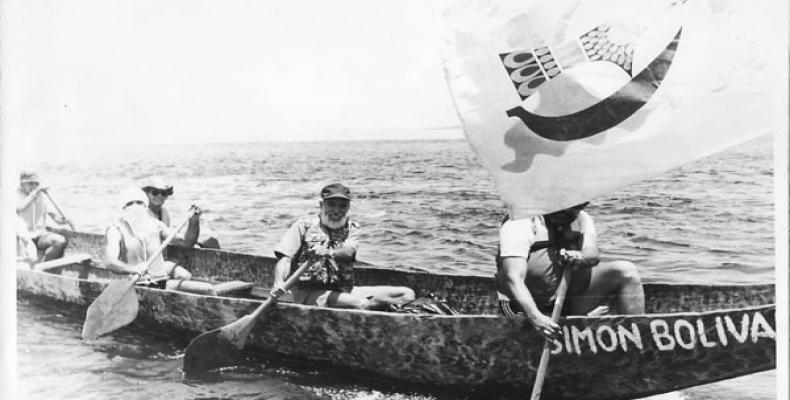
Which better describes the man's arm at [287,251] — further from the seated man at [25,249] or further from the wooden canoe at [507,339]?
the seated man at [25,249]

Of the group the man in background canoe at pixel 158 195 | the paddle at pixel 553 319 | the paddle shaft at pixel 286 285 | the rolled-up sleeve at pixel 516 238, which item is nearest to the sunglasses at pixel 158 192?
the man in background canoe at pixel 158 195

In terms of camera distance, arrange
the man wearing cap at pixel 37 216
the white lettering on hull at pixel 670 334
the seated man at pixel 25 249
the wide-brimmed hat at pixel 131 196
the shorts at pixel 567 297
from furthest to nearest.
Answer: the seated man at pixel 25 249, the man wearing cap at pixel 37 216, the wide-brimmed hat at pixel 131 196, the shorts at pixel 567 297, the white lettering on hull at pixel 670 334

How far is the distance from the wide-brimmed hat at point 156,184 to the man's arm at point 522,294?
121 inches

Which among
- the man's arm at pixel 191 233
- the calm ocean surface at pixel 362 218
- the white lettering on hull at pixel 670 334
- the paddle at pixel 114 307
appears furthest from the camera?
the man's arm at pixel 191 233

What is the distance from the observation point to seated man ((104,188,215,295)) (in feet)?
20.1

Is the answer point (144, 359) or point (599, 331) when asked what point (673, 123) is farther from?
point (144, 359)

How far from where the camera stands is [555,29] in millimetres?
4383

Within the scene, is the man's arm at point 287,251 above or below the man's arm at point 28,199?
below

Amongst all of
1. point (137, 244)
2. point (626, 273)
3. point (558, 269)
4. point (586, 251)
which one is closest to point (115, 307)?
point (137, 244)

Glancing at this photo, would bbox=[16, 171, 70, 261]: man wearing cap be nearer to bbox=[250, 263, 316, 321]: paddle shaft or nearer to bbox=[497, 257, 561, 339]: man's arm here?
bbox=[250, 263, 316, 321]: paddle shaft

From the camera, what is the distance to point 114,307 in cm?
596

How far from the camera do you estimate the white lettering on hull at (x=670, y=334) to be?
4301 mm

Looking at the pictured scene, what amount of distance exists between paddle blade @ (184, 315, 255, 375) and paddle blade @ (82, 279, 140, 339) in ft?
2.70

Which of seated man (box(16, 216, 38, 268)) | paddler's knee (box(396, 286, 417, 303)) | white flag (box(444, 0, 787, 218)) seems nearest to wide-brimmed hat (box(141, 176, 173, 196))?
seated man (box(16, 216, 38, 268))
